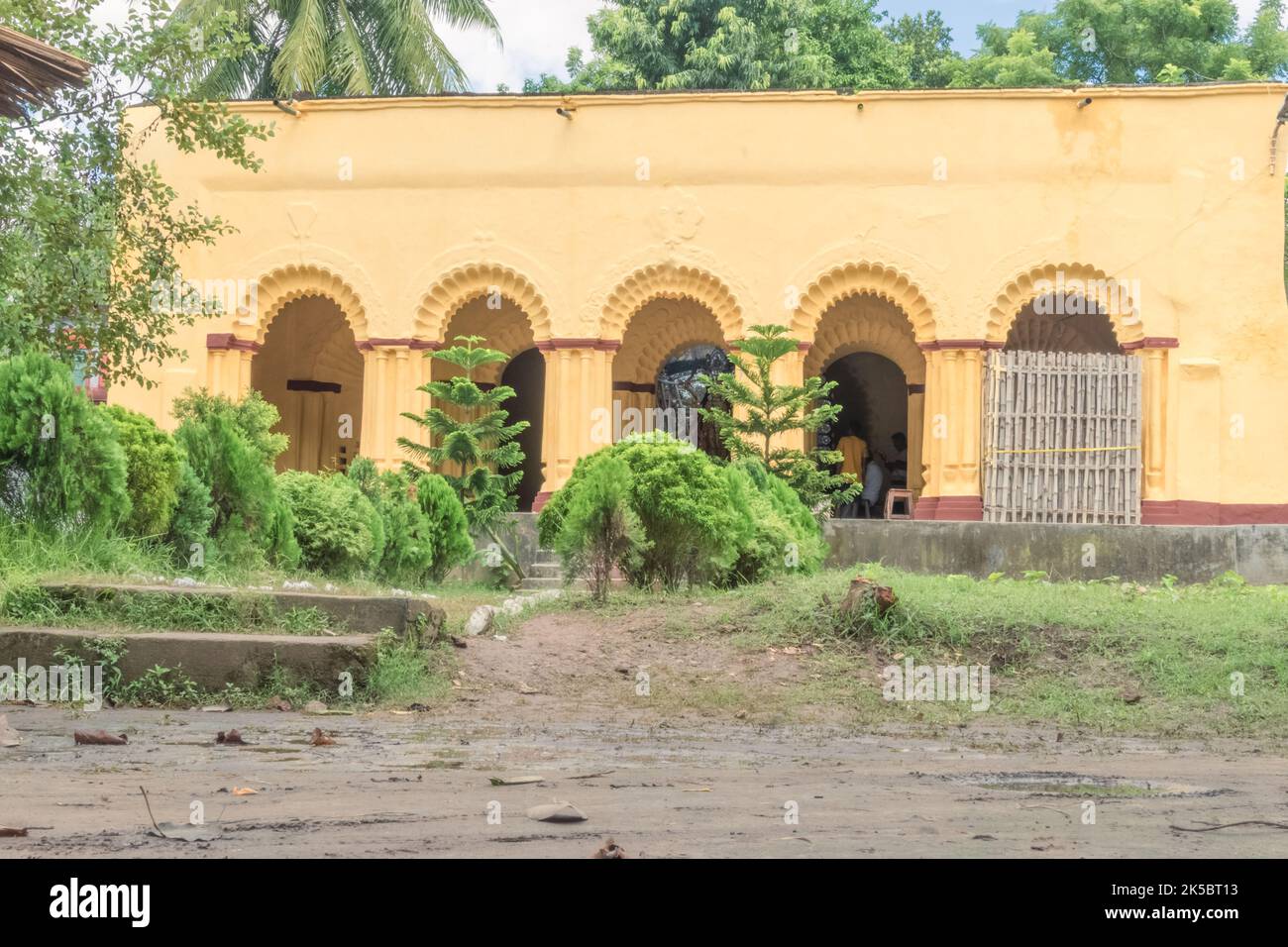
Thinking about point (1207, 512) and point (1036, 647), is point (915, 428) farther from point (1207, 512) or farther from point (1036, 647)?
point (1036, 647)

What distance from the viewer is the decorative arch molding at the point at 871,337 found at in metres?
21.8

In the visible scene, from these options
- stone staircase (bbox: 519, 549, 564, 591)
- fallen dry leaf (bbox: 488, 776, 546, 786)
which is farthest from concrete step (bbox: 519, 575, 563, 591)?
fallen dry leaf (bbox: 488, 776, 546, 786)

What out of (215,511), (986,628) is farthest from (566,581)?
(986,628)

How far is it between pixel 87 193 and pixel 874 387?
14.4m

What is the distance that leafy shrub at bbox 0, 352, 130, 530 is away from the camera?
8.02m

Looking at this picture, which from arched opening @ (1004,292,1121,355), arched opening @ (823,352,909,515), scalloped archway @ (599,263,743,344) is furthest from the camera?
arched opening @ (823,352,909,515)

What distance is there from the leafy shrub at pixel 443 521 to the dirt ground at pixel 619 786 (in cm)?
604

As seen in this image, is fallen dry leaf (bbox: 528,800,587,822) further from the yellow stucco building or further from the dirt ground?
the yellow stucco building

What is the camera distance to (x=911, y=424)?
22.1 meters

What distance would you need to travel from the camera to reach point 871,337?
2205 centimetres

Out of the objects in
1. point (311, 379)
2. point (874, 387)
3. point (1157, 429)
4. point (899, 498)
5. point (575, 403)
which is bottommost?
point (899, 498)

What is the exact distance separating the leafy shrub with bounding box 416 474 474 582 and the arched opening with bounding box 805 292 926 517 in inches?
336

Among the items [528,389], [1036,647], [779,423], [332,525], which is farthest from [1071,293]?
[1036,647]

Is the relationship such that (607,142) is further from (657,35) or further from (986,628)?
(986,628)
